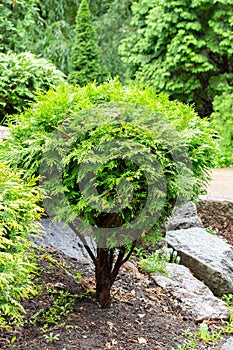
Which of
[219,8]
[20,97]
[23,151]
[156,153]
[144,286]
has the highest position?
[219,8]

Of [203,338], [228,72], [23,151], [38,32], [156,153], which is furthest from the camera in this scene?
[38,32]

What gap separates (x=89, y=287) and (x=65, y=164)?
3.41 ft

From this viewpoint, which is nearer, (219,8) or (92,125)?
(92,125)

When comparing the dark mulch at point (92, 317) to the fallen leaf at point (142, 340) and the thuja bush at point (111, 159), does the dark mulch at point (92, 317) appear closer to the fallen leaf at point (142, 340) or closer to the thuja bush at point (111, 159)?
the fallen leaf at point (142, 340)

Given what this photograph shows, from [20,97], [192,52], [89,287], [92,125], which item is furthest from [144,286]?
[192,52]

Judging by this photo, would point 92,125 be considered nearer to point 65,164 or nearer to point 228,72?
point 65,164

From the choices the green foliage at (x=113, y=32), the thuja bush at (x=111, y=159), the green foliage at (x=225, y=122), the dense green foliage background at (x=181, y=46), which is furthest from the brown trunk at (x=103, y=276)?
the green foliage at (x=113, y=32)

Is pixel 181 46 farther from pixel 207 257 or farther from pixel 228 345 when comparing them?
pixel 228 345

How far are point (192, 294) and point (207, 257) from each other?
1.94ft

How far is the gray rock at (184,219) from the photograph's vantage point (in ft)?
17.6

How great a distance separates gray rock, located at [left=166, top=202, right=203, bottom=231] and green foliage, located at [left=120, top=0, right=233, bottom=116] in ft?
18.1

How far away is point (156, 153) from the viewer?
2.85 meters

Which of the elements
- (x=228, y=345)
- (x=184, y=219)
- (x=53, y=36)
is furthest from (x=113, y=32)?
(x=228, y=345)

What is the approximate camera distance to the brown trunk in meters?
3.28
